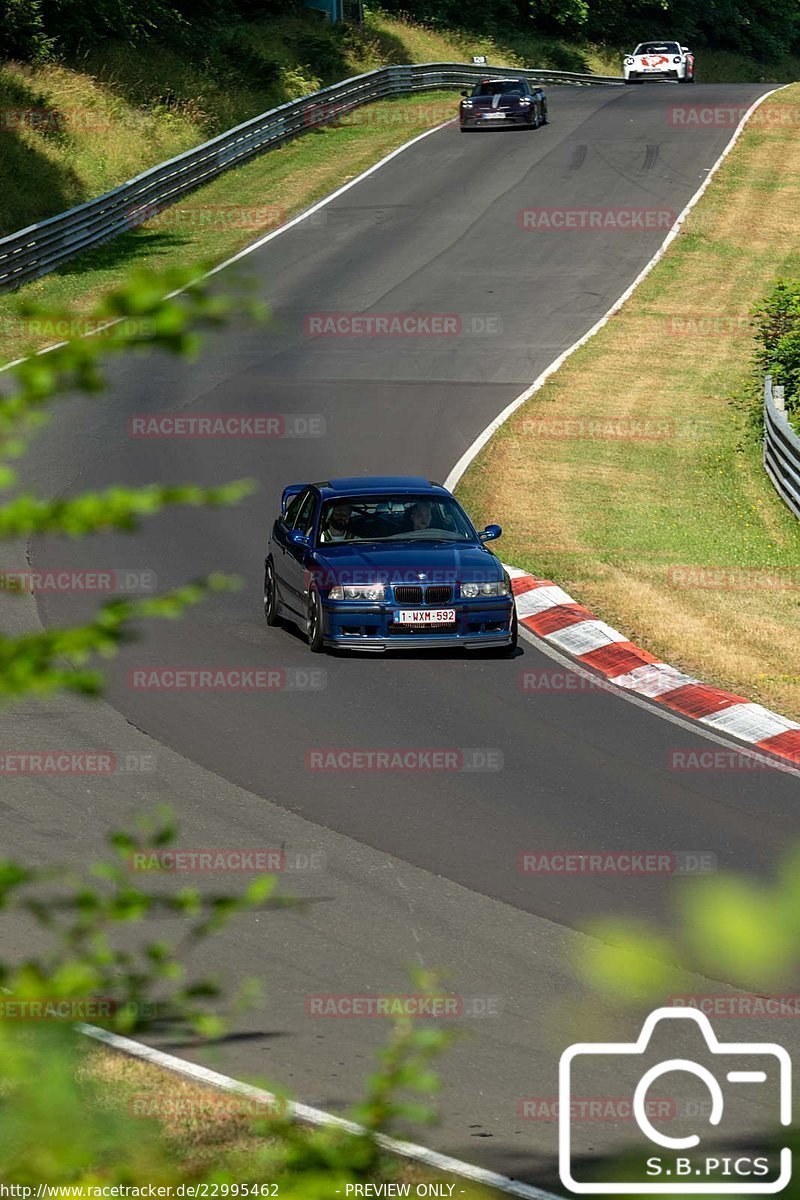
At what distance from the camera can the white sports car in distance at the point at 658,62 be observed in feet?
212

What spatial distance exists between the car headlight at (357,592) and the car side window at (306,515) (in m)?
1.32

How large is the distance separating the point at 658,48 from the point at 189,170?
29.8 m

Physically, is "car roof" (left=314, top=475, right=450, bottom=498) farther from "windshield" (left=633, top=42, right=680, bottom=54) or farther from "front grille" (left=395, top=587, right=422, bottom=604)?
"windshield" (left=633, top=42, right=680, bottom=54)

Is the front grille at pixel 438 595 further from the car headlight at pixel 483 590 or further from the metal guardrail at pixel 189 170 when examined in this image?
the metal guardrail at pixel 189 170

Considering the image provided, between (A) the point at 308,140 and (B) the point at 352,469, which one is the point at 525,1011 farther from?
(A) the point at 308,140

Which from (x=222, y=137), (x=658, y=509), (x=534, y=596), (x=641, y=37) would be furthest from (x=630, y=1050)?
(x=641, y=37)

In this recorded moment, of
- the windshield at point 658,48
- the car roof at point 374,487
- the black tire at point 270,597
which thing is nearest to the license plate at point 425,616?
the black tire at point 270,597

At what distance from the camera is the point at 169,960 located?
85.9 inches

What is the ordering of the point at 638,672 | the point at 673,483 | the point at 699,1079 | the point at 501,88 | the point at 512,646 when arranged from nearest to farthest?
1. the point at 699,1079
2. the point at 638,672
3. the point at 512,646
4. the point at 673,483
5. the point at 501,88

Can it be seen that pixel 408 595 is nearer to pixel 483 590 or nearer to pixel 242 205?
pixel 483 590

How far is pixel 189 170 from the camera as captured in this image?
42.0 meters

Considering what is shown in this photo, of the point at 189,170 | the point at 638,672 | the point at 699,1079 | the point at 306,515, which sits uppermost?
Answer: the point at 189,170

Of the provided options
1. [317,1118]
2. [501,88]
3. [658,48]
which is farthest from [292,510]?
[658,48]

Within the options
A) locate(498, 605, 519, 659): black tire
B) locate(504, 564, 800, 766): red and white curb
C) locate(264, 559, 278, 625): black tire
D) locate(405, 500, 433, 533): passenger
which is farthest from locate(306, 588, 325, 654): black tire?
locate(504, 564, 800, 766): red and white curb
